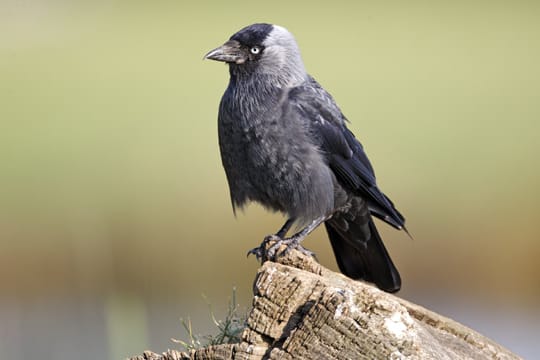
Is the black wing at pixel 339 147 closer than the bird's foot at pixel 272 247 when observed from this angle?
No

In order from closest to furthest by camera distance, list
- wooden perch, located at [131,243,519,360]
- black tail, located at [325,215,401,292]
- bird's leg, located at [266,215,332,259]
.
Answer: wooden perch, located at [131,243,519,360] → bird's leg, located at [266,215,332,259] → black tail, located at [325,215,401,292]

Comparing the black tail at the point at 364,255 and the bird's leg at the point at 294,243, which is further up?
the bird's leg at the point at 294,243

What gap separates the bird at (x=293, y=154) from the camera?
5.98 meters

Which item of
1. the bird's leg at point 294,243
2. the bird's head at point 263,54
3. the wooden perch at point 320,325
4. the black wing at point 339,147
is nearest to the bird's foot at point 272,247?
the bird's leg at point 294,243

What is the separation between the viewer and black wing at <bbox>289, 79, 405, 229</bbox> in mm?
6195

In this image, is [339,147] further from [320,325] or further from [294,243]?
[320,325]

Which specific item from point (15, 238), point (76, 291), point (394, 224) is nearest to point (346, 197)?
point (394, 224)

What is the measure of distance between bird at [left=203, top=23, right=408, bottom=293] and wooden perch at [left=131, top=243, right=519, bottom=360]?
1.86 meters

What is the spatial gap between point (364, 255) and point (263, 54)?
1369 mm

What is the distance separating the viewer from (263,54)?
6.29 metres

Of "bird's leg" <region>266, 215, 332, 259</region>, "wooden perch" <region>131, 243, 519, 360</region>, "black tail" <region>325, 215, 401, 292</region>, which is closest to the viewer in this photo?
"wooden perch" <region>131, 243, 519, 360</region>

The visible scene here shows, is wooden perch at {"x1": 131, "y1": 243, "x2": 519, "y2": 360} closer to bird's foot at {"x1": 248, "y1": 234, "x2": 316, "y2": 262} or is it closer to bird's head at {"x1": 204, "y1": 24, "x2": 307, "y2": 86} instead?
bird's foot at {"x1": 248, "y1": 234, "x2": 316, "y2": 262}

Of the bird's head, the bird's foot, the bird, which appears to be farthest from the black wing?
the bird's foot

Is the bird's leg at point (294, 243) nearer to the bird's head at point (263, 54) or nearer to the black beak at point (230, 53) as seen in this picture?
the bird's head at point (263, 54)
